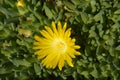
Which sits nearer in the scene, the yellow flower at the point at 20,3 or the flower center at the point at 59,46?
the flower center at the point at 59,46

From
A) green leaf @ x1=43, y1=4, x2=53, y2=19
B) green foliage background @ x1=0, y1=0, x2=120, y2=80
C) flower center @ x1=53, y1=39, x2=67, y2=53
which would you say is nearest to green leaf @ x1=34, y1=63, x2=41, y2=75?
green foliage background @ x1=0, y1=0, x2=120, y2=80

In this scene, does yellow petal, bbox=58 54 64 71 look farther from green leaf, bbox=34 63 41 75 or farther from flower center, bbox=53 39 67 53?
green leaf, bbox=34 63 41 75

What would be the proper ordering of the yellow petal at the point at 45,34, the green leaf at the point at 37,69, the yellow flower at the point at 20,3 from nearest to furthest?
the yellow petal at the point at 45,34 < the green leaf at the point at 37,69 < the yellow flower at the point at 20,3

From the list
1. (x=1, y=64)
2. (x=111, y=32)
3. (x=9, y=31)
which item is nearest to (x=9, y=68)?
(x=1, y=64)

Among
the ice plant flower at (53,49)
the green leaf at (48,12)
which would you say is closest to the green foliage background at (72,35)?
the green leaf at (48,12)

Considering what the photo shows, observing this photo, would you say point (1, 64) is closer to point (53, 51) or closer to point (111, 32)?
point (53, 51)

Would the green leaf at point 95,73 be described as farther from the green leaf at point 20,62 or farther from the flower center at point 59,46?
the green leaf at point 20,62

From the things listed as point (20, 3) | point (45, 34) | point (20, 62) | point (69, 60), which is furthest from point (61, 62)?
point (20, 3)
